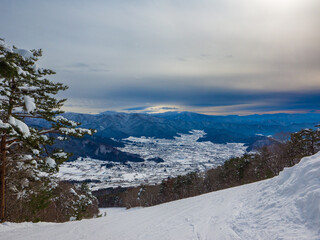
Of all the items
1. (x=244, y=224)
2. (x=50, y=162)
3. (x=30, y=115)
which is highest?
(x=30, y=115)

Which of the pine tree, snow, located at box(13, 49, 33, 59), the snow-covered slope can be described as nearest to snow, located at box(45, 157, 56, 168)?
the pine tree

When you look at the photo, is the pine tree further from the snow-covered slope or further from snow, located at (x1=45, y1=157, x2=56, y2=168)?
the snow-covered slope

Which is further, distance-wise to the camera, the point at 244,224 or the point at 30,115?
the point at 30,115

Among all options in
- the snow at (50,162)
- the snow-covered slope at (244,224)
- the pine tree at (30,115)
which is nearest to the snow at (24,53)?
the pine tree at (30,115)

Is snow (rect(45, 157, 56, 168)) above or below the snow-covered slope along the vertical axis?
above

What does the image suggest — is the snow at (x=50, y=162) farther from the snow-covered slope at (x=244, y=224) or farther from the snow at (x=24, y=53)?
the snow at (x=24, y=53)

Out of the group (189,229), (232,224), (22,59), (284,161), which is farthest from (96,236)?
(284,161)

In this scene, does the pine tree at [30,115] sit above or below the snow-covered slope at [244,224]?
above

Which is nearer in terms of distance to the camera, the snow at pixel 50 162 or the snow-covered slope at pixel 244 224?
the snow-covered slope at pixel 244 224

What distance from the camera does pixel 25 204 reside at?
9578 mm

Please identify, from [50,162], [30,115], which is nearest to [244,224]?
[50,162]

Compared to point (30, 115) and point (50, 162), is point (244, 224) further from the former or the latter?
point (30, 115)

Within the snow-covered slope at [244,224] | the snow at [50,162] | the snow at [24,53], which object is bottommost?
the snow-covered slope at [244,224]

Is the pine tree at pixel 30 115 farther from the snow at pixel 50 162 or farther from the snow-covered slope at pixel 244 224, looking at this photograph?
the snow-covered slope at pixel 244 224
